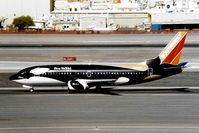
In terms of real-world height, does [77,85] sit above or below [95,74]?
below

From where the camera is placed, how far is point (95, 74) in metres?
43.0

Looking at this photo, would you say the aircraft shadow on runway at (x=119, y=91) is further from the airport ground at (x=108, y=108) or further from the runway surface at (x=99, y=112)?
the runway surface at (x=99, y=112)

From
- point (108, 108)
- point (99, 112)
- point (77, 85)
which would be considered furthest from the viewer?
point (77, 85)

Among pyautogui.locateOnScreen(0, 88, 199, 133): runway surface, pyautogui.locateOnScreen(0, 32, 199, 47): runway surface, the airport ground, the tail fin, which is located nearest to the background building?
pyautogui.locateOnScreen(0, 32, 199, 47): runway surface

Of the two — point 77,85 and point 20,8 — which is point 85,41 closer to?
point 77,85

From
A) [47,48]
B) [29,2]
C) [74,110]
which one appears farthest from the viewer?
[29,2]

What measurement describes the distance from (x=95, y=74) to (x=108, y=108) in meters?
8.80

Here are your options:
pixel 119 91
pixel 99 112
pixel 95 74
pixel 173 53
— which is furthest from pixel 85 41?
pixel 99 112

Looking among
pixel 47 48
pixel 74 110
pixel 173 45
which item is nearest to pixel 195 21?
pixel 47 48

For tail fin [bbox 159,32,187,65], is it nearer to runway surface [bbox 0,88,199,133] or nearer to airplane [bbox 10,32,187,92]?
airplane [bbox 10,32,187,92]

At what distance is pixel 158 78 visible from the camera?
145 feet

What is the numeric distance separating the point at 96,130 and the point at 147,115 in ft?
16.2

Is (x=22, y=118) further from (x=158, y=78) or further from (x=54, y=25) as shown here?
(x=54, y=25)

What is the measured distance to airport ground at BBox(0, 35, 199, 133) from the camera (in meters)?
28.7
